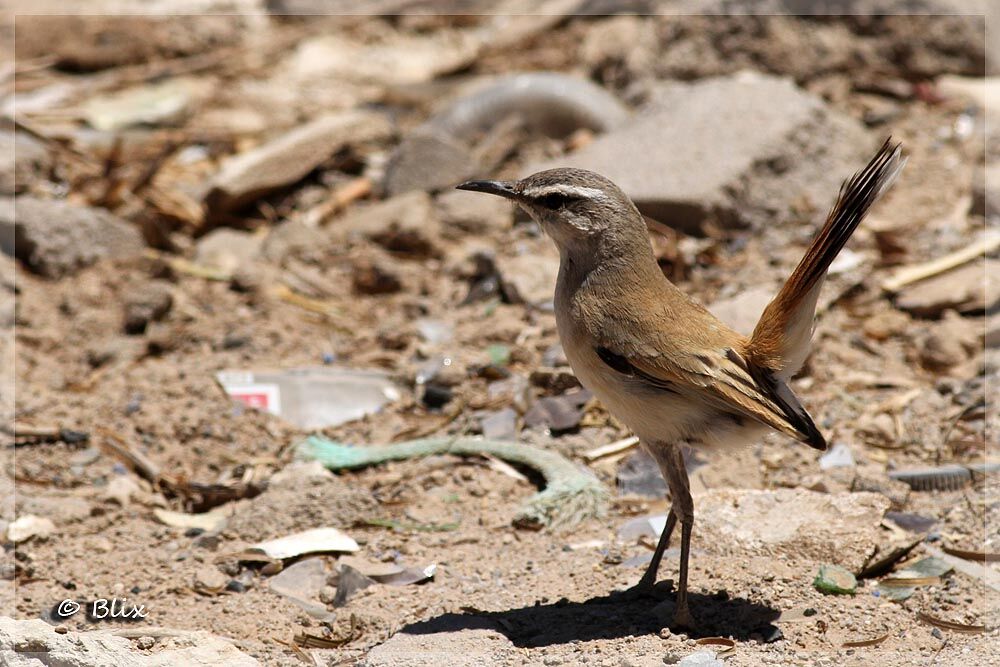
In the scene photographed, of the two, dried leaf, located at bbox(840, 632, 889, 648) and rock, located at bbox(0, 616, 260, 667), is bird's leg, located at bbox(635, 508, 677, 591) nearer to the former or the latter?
dried leaf, located at bbox(840, 632, 889, 648)

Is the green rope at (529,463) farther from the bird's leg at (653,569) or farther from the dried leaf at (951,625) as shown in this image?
the dried leaf at (951,625)

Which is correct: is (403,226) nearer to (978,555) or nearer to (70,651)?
(978,555)

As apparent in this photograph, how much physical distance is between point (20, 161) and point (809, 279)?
7027mm

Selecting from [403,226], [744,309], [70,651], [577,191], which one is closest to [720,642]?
[577,191]

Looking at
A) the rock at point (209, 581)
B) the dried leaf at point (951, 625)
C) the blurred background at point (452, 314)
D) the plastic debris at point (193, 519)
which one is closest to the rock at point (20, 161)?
the blurred background at point (452, 314)

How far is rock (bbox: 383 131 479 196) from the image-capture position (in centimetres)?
912

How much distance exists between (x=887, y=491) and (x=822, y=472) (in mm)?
357

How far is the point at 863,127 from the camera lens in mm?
9406

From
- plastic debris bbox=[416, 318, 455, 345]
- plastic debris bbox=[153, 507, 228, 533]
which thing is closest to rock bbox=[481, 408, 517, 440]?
plastic debris bbox=[416, 318, 455, 345]

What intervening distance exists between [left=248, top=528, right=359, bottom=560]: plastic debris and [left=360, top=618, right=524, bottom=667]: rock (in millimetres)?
963

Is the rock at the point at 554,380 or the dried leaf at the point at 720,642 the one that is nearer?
the dried leaf at the point at 720,642

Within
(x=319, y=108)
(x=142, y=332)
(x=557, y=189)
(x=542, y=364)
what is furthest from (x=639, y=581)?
(x=319, y=108)

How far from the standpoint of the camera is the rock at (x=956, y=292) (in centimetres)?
730

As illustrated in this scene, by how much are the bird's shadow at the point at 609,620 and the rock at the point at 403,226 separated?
4241 millimetres
